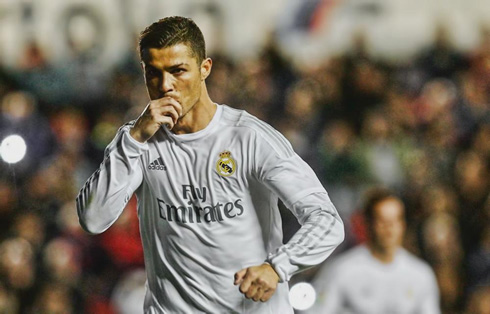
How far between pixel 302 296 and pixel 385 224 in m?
0.77

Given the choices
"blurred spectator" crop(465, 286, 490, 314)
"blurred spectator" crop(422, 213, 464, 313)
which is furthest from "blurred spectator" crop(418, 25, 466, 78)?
Result: "blurred spectator" crop(465, 286, 490, 314)

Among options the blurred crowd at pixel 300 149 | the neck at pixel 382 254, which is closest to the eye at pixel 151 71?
the neck at pixel 382 254

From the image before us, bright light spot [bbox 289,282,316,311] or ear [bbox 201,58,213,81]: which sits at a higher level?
ear [bbox 201,58,213,81]

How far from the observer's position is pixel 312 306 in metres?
6.11

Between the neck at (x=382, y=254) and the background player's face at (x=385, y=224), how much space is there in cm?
1

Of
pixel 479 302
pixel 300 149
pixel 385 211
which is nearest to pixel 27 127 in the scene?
pixel 300 149

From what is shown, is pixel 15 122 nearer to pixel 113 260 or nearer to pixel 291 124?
pixel 113 260

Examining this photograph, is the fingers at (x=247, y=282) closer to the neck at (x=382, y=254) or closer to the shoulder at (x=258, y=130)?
the shoulder at (x=258, y=130)

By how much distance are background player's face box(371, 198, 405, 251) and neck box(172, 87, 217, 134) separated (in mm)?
2846

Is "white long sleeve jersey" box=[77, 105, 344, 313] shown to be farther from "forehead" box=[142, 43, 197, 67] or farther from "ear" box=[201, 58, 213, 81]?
"forehead" box=[142, 43, 197, 67]

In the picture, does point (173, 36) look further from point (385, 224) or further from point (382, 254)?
point (382, 254)

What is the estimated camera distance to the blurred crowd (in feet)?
23.0

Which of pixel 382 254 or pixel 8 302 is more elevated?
pixel 382 254

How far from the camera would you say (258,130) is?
3469 millimetres
